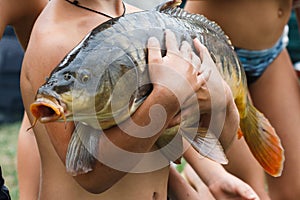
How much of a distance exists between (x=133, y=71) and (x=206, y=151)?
1.18 ft

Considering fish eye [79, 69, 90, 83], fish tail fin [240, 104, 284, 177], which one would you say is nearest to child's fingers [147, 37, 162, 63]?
fish eye [79, 69, 90, 83]

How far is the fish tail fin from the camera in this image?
8.52ft

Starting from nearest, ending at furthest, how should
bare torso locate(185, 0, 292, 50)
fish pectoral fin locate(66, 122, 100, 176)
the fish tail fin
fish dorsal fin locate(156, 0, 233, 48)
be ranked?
1. fish pectoral fin locate(66, 122, 100, 176)
2. fish dorsal fin locate(156, 0, 233, 48)
3. the fish tail fin
4. bare torso locate(185, 0, 292, 50)

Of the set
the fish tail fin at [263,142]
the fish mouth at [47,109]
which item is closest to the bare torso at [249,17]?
the fish tail fin at [263,142]

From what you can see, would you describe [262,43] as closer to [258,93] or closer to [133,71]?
[258,93]

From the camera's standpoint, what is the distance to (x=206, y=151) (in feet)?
7.22

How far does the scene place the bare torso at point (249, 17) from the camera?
3.62 metres

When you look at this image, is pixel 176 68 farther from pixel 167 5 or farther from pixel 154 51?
pixel 167 5

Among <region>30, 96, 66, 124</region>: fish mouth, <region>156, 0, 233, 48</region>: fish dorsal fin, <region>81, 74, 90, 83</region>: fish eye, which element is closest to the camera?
<region>30, 96, 66, 124</region>: fish mouth

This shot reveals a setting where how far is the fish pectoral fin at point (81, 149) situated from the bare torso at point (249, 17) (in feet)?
5.46

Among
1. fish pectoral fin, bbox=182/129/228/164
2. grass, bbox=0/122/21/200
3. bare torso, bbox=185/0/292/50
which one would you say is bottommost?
grass, bbox=0/122/21/200

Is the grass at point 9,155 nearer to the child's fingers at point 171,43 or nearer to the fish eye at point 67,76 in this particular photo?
the child's fingers at point 171,43

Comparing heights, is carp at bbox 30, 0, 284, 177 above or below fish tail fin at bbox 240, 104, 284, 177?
above

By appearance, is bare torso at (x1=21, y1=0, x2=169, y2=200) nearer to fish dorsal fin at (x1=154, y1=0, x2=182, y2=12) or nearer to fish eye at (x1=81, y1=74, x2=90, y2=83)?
fish dorsal fin at (x1=154, y1=0, x2=182, y2=12)
